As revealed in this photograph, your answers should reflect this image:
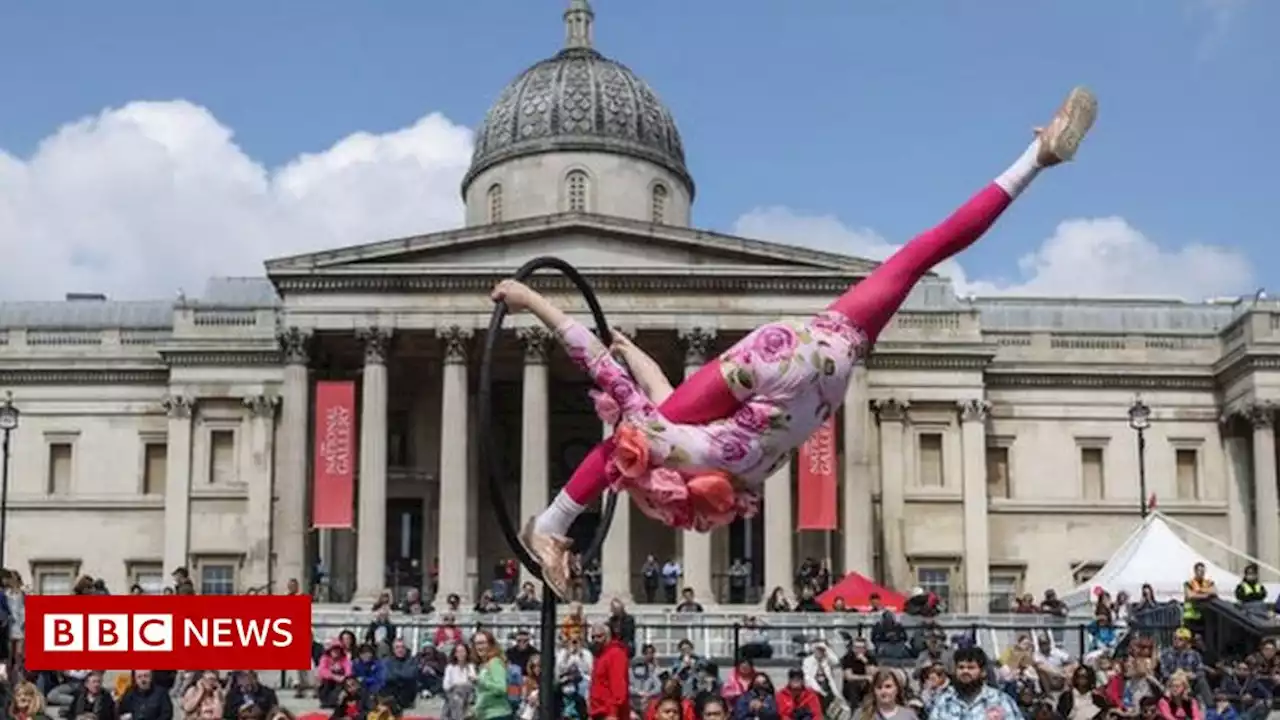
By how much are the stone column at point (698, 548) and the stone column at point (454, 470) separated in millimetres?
6092

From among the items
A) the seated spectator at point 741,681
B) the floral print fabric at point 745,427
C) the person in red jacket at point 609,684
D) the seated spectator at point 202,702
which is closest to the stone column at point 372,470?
the seated spectator at point 741,681

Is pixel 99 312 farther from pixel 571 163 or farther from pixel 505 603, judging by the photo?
pixel 505 603

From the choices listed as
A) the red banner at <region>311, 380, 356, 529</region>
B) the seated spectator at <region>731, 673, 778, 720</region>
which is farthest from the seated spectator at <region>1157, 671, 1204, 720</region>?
the red banner at <region>311, 380, 356, 529</region>

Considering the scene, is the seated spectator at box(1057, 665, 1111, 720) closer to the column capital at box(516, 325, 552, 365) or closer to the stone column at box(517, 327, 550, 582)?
the stone column at box(517, 327, 550, 582)

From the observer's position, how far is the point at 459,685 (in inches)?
1072

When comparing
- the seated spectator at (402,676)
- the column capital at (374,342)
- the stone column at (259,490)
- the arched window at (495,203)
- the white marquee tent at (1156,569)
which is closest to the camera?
the seated spectator at (402,676)

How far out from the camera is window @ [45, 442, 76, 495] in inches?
2451

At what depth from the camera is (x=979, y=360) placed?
61.2 metres

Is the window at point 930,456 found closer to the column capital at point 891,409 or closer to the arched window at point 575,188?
the column capital at point 891,409

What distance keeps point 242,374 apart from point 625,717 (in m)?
43.7

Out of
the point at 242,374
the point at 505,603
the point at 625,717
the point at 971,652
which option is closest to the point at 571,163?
the point at 242,374

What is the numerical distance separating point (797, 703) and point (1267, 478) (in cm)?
3996

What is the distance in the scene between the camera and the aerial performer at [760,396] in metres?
10.5

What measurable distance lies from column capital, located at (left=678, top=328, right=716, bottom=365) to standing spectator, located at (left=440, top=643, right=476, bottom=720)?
1052 inches
